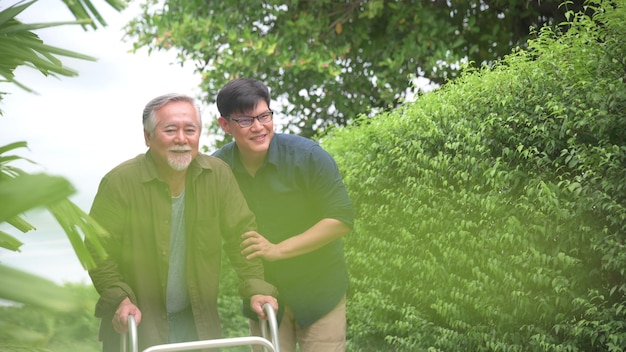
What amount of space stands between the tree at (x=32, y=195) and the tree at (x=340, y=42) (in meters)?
10.6

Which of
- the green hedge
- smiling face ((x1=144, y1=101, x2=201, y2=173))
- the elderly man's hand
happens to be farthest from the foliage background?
smiling face ((x1=144, y1=101, x2=201, y2=173))

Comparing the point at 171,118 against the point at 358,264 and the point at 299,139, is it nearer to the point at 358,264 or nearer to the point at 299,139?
the point at 299,139

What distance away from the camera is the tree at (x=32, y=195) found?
0.65m

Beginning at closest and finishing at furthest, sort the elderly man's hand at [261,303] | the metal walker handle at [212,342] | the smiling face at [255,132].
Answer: the metal walker handle at [212,342], the elderly man's hand at [261,303], the smiling face at [255,132]

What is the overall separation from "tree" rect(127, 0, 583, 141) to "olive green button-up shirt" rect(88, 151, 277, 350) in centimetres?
809

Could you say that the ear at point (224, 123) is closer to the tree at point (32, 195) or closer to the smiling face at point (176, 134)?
the smiling face at point (176, 134)

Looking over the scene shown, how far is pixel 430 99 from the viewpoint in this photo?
7016mm

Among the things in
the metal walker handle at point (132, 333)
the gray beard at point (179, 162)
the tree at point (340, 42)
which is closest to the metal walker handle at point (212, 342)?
the metal walker handle at point (132, 333)

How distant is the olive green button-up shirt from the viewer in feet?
12.1

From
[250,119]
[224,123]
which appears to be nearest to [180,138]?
[250,119]

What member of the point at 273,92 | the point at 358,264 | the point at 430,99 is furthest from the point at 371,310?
the point at 273,92

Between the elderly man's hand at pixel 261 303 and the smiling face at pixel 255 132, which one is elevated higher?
the smiling face at pixel 255 132

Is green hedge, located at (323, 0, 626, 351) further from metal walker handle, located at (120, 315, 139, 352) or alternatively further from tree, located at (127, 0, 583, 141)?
tree, located at (127, 0, 583, 141)

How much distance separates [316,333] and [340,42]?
28.5 ft
